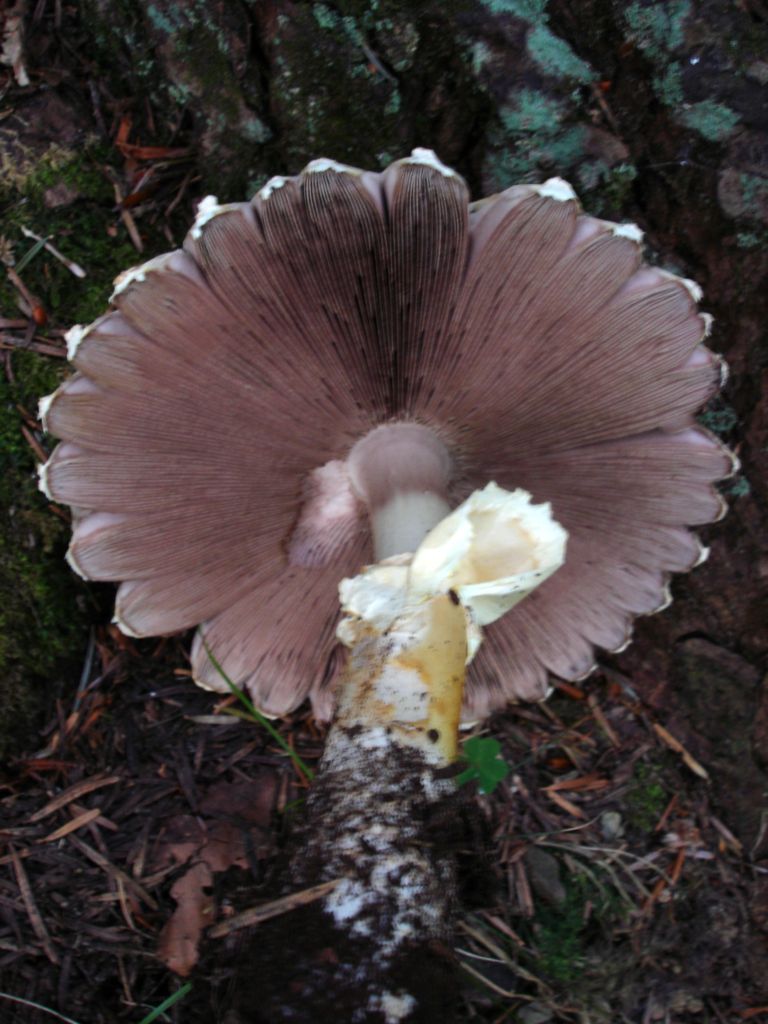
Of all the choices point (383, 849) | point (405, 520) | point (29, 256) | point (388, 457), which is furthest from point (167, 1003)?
point (29, 256)

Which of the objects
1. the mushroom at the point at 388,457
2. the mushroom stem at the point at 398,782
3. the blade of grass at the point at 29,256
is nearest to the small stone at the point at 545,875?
the mushroom at the point at 388,457

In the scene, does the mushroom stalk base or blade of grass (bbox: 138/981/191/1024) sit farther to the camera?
blade of grass (bbox: 138/981/191/1024)

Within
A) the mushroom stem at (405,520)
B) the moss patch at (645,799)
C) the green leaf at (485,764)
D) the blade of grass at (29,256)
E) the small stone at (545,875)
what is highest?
the blade of grass at (29,256)

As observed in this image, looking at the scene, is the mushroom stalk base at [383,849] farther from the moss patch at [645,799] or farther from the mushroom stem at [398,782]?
the moss patch at [645,799]

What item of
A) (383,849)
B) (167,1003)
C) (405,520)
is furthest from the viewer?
(405,520)

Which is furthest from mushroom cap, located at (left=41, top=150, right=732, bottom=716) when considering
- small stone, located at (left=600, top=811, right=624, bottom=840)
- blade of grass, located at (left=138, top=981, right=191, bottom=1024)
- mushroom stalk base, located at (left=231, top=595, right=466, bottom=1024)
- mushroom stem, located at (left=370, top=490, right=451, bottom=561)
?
blade of grass, located at (left=138, top=981, right=191, bottom=1024)

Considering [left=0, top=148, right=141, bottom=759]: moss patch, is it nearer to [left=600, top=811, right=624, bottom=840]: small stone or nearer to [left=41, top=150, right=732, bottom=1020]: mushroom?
[left=41, top=150, right=732, bottom=1020]: mushroom

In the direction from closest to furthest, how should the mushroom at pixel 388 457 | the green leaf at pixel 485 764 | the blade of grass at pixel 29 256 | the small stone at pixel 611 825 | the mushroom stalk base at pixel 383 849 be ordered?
1. the mushroom stalk base at pixel 383 849
2. the mushroom at pixel 388 457
3. the green leaf at pixel 485 764
4. the blade of grass at pixel 29 256
5. the small stone at pixel 611 825

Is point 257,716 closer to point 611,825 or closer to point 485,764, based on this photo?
point 485,764
